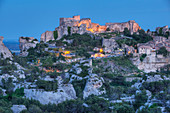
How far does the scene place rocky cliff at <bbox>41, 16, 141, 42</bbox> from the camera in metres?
75.4

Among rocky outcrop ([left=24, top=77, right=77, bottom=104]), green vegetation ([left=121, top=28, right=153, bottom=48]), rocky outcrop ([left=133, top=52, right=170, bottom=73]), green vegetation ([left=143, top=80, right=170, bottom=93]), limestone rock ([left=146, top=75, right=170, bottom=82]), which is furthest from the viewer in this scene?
green vegetation ([left=121, top=28, right=153, bottom=48])

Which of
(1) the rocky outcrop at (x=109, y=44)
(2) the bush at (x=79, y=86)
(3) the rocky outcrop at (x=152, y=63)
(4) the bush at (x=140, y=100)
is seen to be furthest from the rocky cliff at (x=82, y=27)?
(4) the bush at (x=140, y=100)

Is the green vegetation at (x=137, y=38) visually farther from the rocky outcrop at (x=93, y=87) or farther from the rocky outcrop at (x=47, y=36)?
the rocky outcrop at (x=93, y=87)

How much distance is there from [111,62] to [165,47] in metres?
15.2

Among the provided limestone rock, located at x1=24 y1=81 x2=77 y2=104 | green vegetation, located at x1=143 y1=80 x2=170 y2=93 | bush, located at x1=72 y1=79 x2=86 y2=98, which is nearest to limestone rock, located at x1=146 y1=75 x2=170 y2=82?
green vegetation, located at x1=143 y1=80 x2=170 y2=93

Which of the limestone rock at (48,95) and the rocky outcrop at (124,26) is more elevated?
the rocky outcrop at (124,26)

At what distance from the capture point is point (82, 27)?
75.2 meters

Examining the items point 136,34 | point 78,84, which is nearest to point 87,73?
point 78,84

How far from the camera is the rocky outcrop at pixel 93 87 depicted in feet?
111

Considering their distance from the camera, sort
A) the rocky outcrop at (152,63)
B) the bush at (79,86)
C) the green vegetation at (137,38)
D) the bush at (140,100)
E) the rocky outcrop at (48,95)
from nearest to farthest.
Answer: the bush at (140,100) → the rocky outcrop at (48,95) → the bush at (79,86) → the rocky outcrop at (152,63) → the green vegetation at (137,38)

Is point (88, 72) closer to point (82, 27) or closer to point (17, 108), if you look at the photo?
point (17, 108)

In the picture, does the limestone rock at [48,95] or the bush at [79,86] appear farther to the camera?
the bush at [79,86]

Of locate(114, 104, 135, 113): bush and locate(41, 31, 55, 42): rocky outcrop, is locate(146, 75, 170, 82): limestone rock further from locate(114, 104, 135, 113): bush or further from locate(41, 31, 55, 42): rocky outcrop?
locate(41, 31, 55, 42): rocky outcrop

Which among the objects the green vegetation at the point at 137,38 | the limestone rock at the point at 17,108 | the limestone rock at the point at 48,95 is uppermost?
the green vegetation at the point at 137,38
